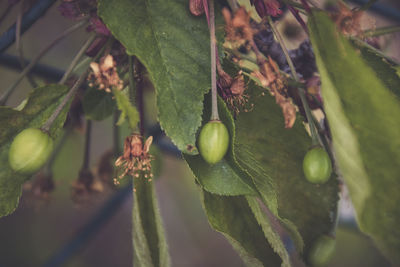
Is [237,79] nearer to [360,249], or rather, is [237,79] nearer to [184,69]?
[184,69]

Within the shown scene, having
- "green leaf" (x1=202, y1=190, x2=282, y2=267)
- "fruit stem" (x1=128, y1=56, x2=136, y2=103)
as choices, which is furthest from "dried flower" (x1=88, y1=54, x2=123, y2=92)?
"green leaf" (x1=202, y1=190, x2=282, y2=267)

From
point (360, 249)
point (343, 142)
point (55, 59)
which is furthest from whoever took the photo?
point (360, 249)

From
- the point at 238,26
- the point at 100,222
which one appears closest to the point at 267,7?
the point at 238,26

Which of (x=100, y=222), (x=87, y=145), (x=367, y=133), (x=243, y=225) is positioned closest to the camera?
(x=367, y=133)

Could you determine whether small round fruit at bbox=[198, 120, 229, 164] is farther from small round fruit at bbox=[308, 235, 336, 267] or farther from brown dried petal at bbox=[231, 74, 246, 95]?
small round fruit at bbox=[308, 235, 336, 267]

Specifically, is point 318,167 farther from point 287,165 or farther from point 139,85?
point 139,85

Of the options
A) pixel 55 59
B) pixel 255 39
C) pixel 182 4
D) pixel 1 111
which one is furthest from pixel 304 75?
pixel 55 59
